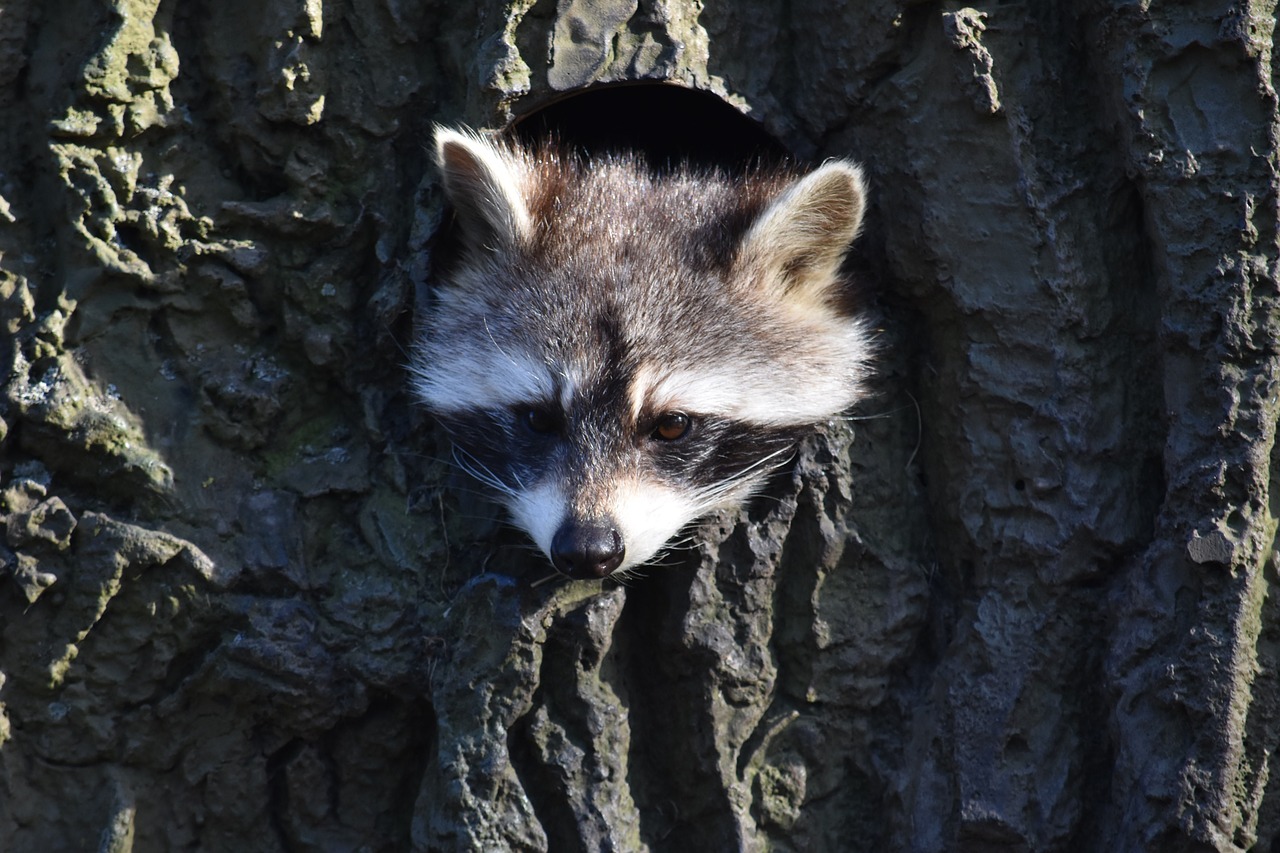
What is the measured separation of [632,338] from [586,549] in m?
0.71

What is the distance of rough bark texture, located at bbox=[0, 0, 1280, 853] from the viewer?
3135 mm

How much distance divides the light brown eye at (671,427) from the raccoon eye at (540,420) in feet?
1.00

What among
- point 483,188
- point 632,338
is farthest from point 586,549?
point 483,188

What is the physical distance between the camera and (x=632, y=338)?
3389mm

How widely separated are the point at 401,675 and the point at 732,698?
100 centimetres

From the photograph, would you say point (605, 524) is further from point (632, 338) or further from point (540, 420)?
point (632, 338)

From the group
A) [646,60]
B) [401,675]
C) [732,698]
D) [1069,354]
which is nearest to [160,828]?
[401,675]

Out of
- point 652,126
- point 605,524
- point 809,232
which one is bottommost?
point 605,524

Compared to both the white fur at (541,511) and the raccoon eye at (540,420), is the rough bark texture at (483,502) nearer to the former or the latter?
the white fur at (541,511)

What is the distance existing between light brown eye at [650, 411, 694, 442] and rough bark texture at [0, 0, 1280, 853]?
299 mm

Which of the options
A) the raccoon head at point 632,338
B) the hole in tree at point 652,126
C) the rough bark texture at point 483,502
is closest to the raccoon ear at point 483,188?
the raccoon head at point 632,338

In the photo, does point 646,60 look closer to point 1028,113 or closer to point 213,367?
point 1028,113

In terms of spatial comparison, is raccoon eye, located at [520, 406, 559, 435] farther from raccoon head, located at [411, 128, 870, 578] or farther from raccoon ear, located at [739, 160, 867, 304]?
raccoon ear, located at [739, 160, 867, 304]

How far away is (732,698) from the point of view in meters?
3.36
